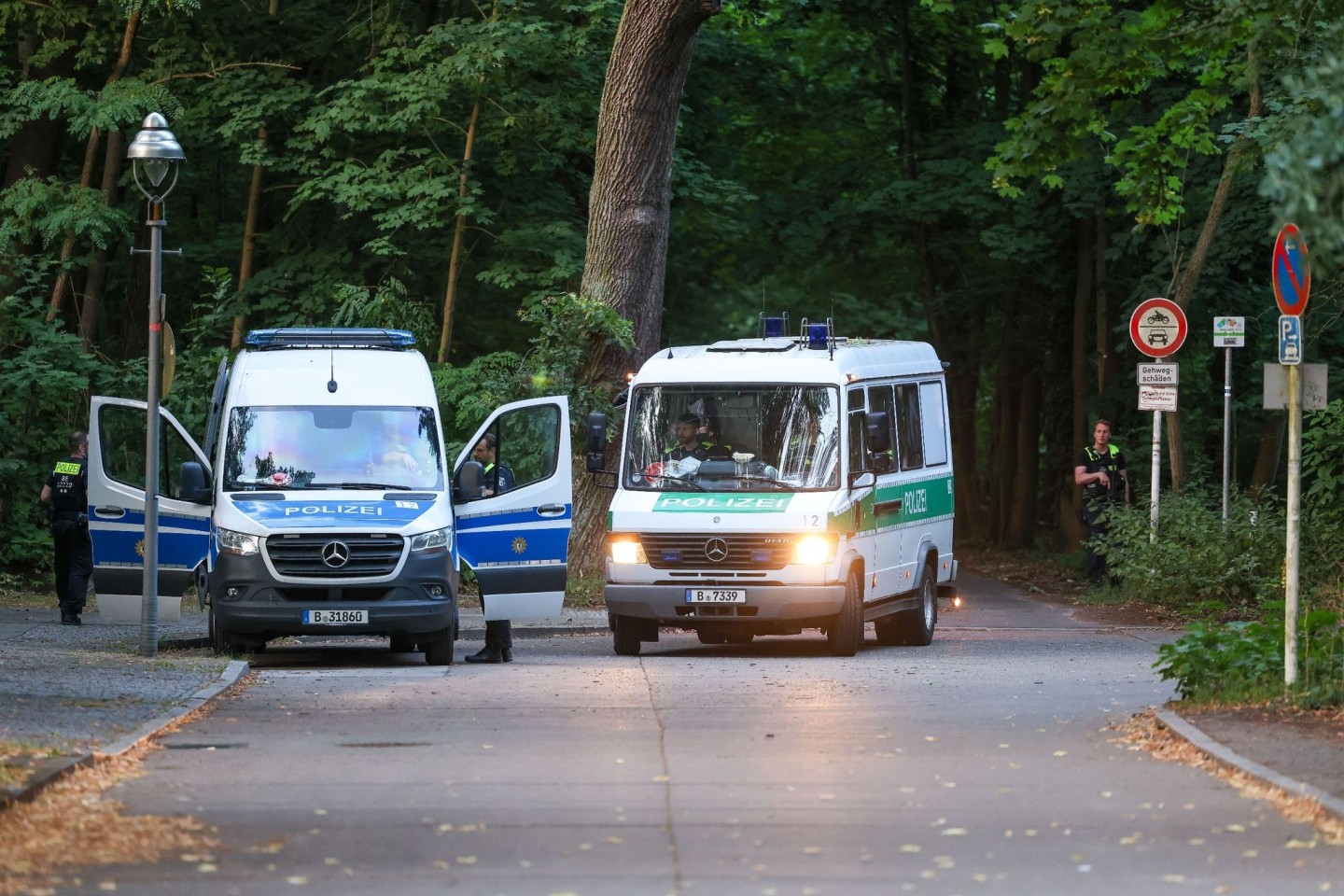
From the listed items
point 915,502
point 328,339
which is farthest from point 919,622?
point 328,339

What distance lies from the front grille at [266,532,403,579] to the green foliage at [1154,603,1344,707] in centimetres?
598

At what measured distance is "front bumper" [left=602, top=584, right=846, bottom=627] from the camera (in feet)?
58.4

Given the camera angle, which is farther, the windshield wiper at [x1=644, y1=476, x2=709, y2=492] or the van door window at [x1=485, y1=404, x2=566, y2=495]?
the van door window at [x1=485, y1=404, x2=566, y2=495]

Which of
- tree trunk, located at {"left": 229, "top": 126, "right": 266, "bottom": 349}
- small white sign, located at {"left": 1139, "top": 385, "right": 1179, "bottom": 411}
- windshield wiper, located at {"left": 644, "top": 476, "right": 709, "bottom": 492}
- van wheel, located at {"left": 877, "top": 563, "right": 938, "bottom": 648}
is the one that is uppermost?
tree trunk, located at {"left": 229, "top": 126, "right": 266, "bottom": 349}

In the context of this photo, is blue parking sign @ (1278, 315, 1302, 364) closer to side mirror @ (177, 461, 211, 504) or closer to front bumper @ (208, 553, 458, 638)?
front bumper @ (208, 553, 458, 638)

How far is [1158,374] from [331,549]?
37.4 feet

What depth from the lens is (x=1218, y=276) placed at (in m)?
30.2

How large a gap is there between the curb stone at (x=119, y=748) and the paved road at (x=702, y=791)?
21 centimetres

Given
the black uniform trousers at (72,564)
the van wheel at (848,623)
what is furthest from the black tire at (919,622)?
the black uniform trousers at (72,564)

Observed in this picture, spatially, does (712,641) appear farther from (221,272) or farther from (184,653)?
(221,272)

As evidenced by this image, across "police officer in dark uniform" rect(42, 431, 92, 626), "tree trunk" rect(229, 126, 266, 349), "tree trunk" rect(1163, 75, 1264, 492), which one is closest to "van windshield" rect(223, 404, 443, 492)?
"police officer in dark uniform" rect(42, 431, 92, 626)

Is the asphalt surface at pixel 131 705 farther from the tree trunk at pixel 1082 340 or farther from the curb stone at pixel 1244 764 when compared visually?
the tree trunk at pixel 1082 340

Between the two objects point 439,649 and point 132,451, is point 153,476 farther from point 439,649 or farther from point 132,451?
point 439,649

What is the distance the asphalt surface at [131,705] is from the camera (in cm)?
1063
